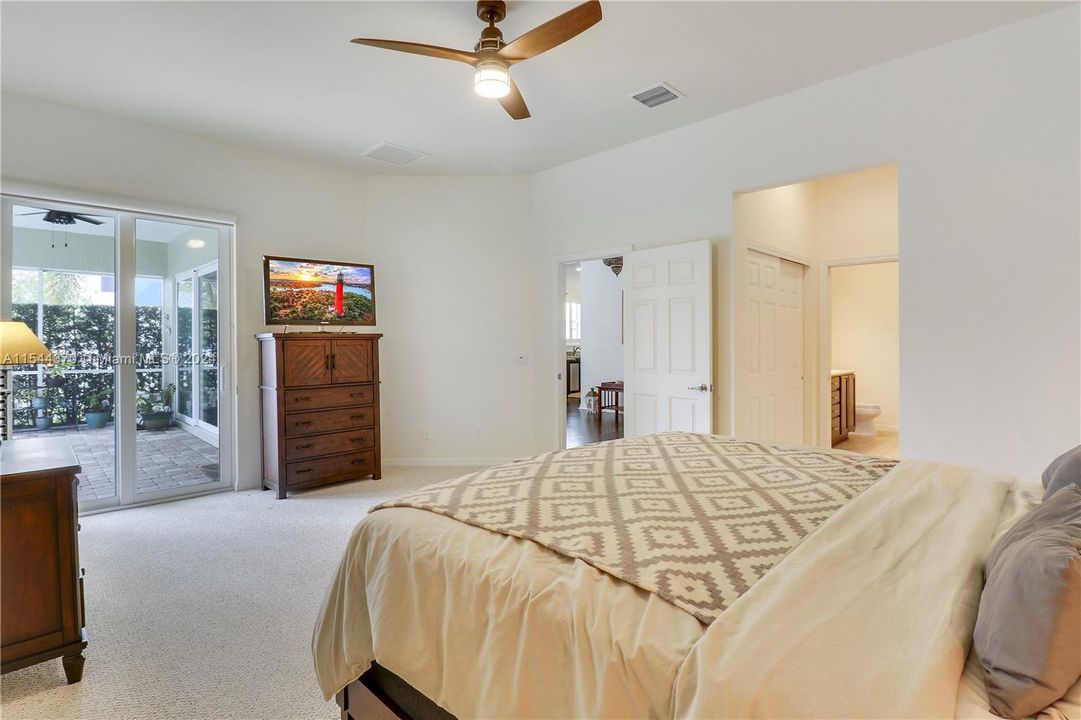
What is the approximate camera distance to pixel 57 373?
3729 millimetres

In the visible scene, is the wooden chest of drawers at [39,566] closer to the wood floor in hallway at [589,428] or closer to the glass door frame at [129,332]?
the glass door frame at [129,332]

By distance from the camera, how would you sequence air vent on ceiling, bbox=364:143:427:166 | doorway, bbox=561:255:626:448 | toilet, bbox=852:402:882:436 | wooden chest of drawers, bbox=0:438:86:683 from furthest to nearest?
1. doorway, bbox=561:255:626:448
2. toilet, bbox=852:402:882:436
3. air vent on ceiling, bbox=364:143:427:166
4. wooden chest of drawers, bbox=0:438:86:683

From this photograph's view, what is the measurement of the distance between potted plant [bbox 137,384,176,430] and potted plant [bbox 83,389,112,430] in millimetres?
186

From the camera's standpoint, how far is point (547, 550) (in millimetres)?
1226

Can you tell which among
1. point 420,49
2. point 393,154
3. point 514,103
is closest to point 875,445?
point 514,103

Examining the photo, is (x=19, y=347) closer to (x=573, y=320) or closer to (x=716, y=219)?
(x=716, y=219)

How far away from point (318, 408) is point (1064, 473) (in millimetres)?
4425

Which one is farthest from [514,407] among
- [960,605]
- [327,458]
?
[960,605]

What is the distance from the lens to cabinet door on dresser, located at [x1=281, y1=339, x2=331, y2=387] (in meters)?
4.27

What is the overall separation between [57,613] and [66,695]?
0.28 m

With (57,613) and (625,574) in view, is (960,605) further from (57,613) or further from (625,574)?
(57,613)

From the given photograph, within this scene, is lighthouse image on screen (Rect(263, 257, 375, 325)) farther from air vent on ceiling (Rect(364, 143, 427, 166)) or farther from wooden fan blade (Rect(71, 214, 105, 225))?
wooden fan blade (Rect(71, 214, 105, 225))

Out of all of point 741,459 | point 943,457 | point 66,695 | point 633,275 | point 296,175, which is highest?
point 296,175

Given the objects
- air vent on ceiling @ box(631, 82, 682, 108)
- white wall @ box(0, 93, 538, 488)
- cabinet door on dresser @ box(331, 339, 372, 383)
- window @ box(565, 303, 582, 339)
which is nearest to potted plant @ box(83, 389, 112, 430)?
cabinet door on dresser @ box(331, 339, 372, 383)
